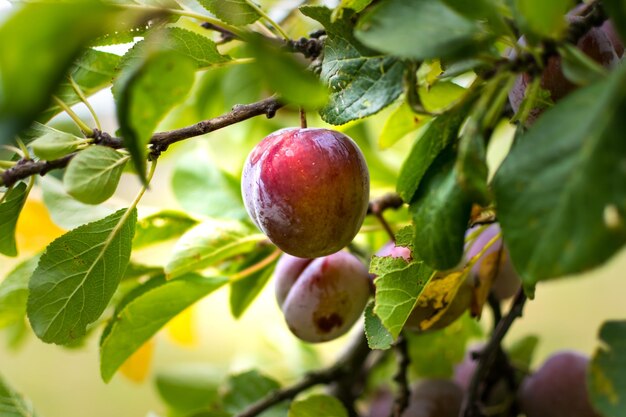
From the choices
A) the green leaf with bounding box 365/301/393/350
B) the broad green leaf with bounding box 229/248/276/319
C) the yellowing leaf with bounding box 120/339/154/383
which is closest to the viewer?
the green leaf with bounding box 365/301/393/350

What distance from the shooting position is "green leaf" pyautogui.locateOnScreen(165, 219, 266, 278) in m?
0.60

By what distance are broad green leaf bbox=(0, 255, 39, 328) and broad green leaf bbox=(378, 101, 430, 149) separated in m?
0.36

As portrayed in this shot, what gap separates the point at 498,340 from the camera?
61cm

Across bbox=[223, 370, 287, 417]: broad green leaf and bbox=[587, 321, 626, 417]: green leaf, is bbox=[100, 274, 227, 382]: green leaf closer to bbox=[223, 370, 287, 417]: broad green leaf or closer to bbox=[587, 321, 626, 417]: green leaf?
bbox=[223, 370, 287, 417]: broad green leaf

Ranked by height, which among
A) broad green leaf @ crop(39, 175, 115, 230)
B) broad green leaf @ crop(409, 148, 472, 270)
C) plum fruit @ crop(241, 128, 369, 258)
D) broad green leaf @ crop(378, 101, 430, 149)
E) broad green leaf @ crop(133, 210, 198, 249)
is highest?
broad green leaf @ crop(409, 148, 472, 270)

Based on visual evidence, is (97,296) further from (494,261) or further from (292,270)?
(494,261)

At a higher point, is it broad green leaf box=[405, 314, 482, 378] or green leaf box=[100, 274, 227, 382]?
green leaf box=[100, 274, 227, 382]

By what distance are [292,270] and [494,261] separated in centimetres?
18

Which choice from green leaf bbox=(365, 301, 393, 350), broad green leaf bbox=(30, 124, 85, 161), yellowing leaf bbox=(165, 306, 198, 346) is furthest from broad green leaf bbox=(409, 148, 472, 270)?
yellowing leaf bbox=(165, 306, 198, 346)

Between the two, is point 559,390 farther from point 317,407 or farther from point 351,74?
point 351,74

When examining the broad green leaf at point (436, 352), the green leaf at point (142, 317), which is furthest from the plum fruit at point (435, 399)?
the green leaf at point (142, 317)

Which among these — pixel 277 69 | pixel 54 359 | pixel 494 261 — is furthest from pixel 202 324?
pixel 277 69

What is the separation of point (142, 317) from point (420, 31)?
1.30ft

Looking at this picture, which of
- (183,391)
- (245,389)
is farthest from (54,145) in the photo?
(183,391)
